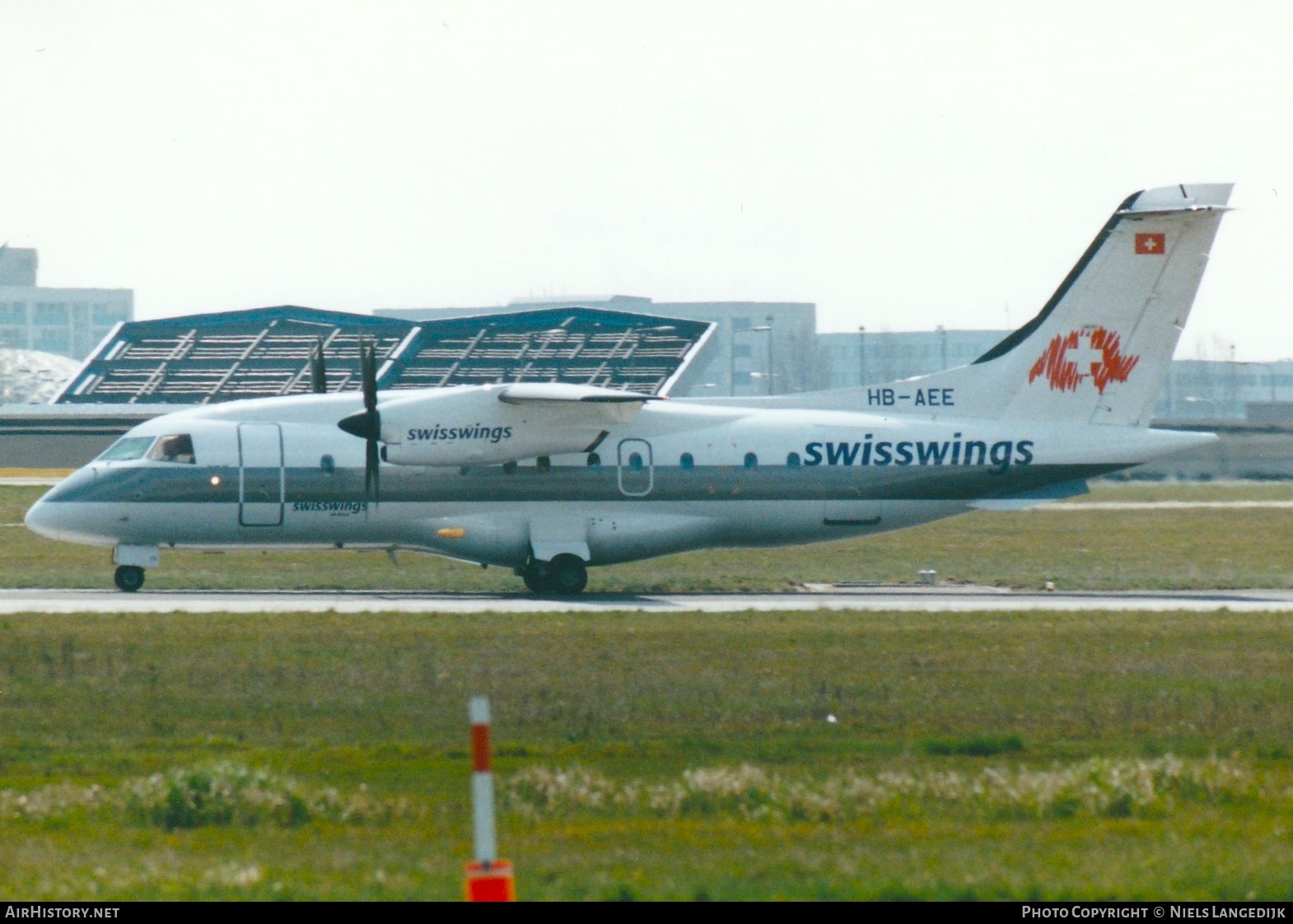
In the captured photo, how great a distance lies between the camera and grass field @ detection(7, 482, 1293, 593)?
33.5 metres

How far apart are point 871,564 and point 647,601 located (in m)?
11.9

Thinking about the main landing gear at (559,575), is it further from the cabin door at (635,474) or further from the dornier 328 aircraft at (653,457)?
the cabin door at (635,474)

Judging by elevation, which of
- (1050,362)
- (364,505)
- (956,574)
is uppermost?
(1050,362)

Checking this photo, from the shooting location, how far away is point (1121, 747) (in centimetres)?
1431

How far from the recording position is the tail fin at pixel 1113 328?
29.7m

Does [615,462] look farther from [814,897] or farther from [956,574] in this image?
[814,897]

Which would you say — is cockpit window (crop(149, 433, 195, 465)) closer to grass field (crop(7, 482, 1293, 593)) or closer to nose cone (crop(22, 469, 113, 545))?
nose cone (crop(22, 469, 113, 545))

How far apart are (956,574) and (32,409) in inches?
2642

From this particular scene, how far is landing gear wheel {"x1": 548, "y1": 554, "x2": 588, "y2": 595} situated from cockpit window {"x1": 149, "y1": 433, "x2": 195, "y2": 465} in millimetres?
7245

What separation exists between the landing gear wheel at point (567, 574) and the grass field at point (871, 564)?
5.74 feet

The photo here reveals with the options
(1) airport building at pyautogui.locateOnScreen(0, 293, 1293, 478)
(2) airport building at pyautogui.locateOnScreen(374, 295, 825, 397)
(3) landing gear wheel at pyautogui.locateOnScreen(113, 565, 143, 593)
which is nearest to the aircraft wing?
(3) landing gear wheel at pyautogui.locateOnScreen(113, 565, 143, 593)

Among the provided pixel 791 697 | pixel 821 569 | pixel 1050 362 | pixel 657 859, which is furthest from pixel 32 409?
pixel 657 859

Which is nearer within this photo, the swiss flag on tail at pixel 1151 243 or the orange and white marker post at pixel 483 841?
the orange and white marker post at pixel 483 841

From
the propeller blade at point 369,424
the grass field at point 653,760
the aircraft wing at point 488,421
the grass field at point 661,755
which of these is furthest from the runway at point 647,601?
the grass field at point 653,760
